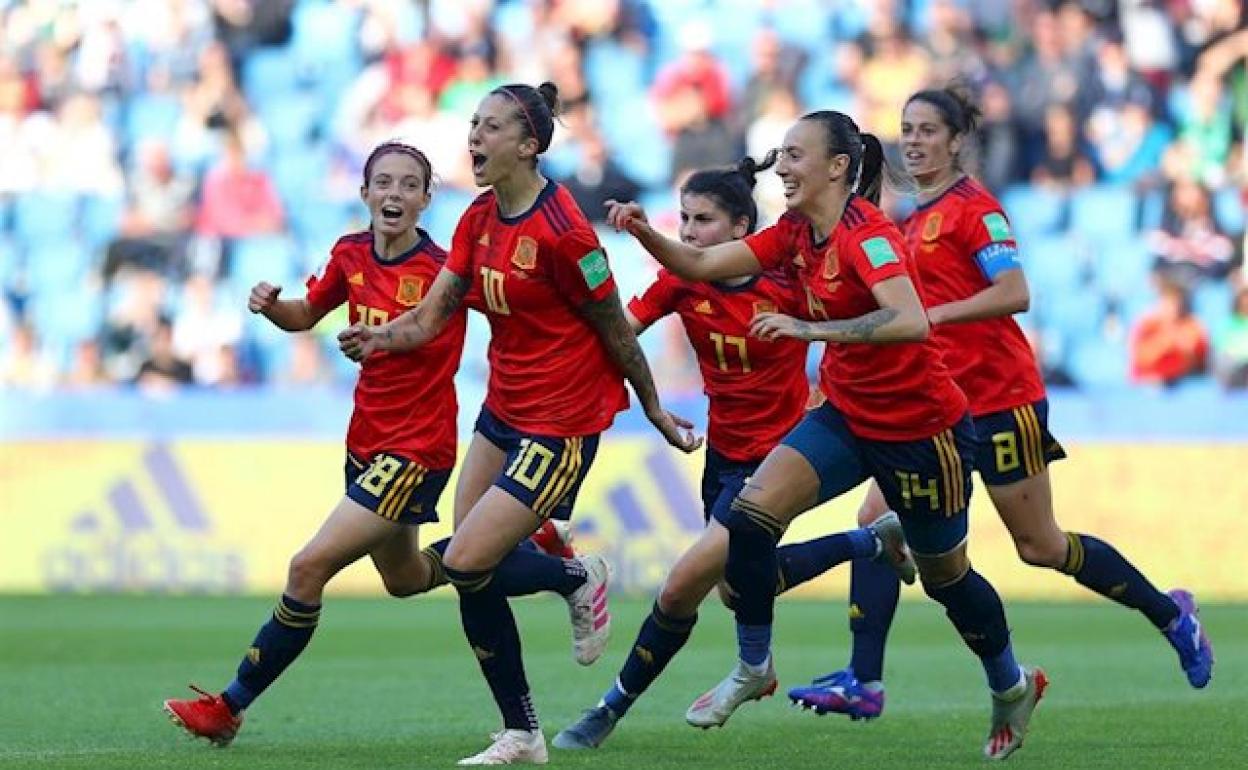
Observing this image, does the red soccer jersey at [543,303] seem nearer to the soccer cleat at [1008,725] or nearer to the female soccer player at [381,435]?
the female soccer player at [381,435]

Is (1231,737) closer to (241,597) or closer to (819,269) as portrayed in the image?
(819,269)

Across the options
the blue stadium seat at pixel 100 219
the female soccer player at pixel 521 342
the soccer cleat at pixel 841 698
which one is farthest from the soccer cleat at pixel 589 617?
the blue stadium seat at pixel 100 219

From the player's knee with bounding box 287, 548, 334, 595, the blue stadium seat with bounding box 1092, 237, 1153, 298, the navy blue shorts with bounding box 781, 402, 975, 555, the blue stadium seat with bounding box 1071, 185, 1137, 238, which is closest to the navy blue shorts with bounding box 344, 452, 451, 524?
the player's knee with bounding box 287, 548, 334, 595

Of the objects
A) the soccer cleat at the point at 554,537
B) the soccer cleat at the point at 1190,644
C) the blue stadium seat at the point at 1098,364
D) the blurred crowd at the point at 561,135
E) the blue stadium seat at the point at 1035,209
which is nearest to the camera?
the soccer cleat at the point at 1190,644

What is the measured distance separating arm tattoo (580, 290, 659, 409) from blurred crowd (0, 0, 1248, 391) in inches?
396

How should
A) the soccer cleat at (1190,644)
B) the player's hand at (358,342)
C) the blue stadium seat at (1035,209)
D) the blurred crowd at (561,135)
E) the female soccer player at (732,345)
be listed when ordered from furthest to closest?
the blue stadium seat at (1035,209) → the blurred crowd at (561,135) → the soccer cleat at (1190,644) → the female soccer player at (732,345) → the player's hand at (358,342)

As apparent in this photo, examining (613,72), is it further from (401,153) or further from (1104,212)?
(401,153)

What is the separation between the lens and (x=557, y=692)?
1106 cm

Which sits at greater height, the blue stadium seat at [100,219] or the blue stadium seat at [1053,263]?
the blue stadium seat at [100,219]

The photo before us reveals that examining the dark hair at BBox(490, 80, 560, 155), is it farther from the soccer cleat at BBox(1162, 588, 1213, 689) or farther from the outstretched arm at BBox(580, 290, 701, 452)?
the soccer cleat at BBox(1162, 588, 1213, 689)

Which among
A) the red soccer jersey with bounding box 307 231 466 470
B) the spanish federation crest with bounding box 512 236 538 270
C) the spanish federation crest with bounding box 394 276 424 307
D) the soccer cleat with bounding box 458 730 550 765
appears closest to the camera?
the soccer cleat with bounding box 458 730 550 765

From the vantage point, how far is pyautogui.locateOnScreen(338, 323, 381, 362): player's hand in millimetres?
7930

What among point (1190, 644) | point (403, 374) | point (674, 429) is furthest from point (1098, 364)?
point (403, 374)

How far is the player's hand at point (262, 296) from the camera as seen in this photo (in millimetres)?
8609
